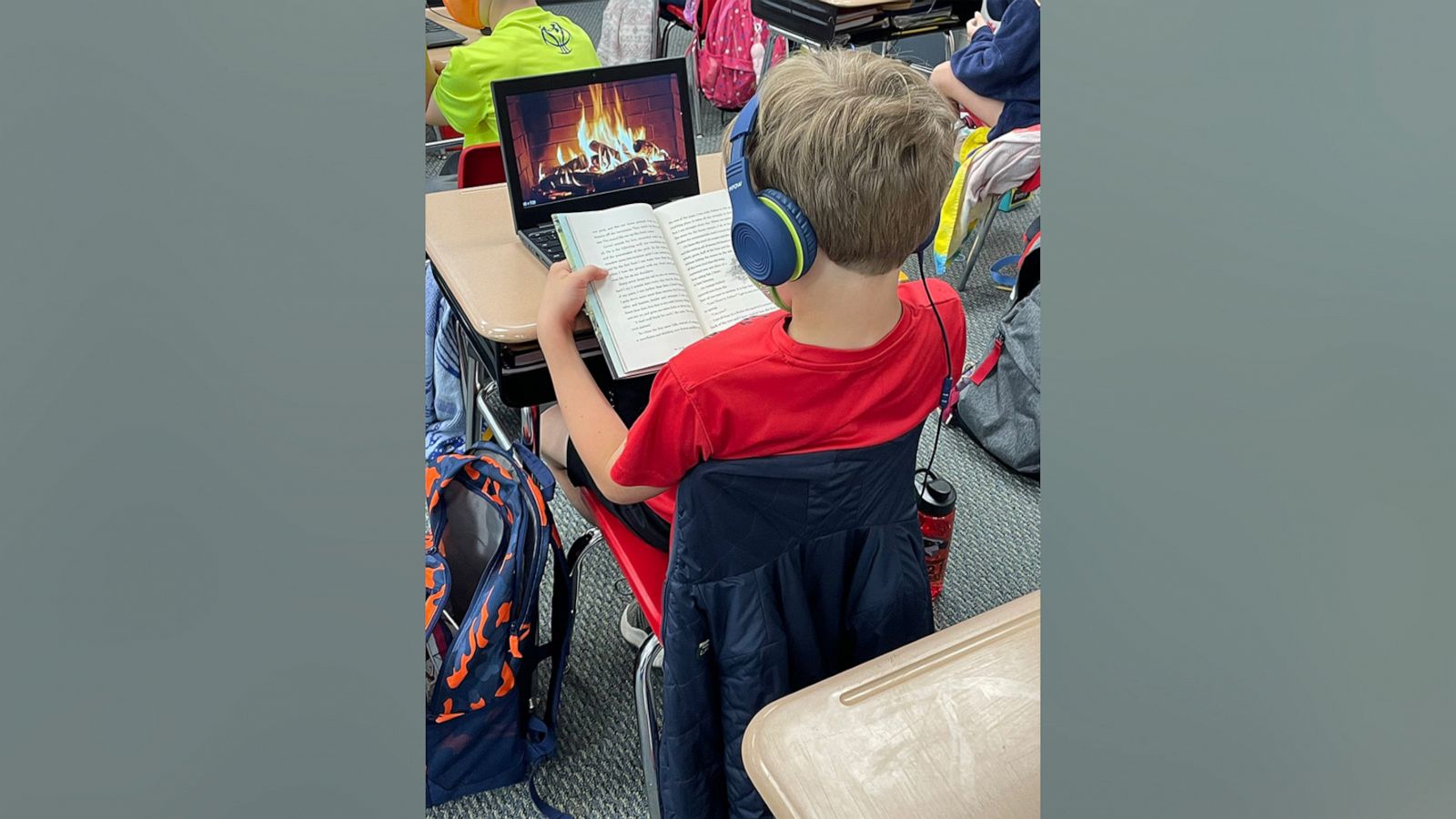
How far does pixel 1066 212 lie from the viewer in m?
0.26

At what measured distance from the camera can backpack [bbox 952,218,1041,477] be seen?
2.29m

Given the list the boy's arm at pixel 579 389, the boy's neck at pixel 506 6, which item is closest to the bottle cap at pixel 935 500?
the boy's arm at pixel 579 389

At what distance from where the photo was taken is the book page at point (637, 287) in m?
1.40

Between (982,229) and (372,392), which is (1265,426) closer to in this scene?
(372,392)

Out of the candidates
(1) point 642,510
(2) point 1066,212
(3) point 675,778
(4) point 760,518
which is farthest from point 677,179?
(2) point 1066,212

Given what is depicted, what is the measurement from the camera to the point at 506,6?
265cm

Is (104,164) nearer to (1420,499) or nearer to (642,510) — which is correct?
(1420,499)

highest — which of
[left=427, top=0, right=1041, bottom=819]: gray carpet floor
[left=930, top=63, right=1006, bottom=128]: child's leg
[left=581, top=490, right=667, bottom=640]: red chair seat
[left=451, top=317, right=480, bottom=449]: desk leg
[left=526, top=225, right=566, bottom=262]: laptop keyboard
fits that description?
[left=526, top=225, right=566, bottom=262]: laptop keyboard

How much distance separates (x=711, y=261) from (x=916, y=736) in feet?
2.70

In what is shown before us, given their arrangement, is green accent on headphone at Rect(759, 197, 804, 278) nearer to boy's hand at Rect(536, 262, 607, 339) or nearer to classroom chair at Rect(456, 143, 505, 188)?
boy's hand at Rect(536, 262, 607, 339)

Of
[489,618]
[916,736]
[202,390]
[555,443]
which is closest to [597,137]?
[555,443]

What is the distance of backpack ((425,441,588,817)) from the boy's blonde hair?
637 mm

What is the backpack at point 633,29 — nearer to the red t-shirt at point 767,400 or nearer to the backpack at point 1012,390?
the backpack at point 1012,390

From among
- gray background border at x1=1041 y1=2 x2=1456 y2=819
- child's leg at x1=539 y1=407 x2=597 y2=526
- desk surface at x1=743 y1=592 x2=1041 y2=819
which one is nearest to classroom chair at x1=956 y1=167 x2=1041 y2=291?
child's leg at x1=539 y1=407 x2=597 y2=526
